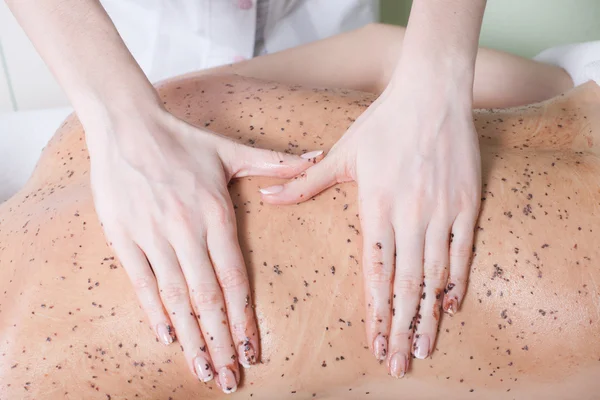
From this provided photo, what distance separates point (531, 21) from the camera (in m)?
1.95

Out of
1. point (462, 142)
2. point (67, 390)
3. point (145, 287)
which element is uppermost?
point (462, 142)

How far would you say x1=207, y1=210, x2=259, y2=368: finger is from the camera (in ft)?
2.46

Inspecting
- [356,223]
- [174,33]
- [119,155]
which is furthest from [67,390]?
[174,33]

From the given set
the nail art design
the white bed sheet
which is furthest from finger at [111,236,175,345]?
the white bed sheet

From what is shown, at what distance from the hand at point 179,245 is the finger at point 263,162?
49 mm

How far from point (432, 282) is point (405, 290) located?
0.04 metres

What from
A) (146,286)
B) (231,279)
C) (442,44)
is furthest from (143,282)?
(442,44)

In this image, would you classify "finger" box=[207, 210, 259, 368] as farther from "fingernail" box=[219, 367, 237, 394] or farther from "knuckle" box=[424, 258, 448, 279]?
"knuckle" box=[424, 258, 448, 279]

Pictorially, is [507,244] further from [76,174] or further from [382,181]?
[76,174]

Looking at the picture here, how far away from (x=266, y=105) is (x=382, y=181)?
0.27 metres

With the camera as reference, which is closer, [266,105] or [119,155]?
[119,155]

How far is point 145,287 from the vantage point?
2.47 feet

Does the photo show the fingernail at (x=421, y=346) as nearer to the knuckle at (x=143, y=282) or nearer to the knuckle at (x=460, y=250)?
the knuckle at (x=460, y=250)

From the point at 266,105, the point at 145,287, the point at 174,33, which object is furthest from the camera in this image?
the point at 174,33
